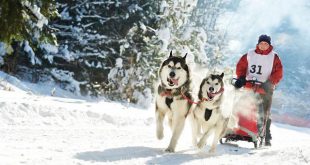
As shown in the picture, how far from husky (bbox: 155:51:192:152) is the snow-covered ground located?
16.0 inches

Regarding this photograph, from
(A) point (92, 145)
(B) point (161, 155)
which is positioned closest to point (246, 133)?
(B) point (161, 155)

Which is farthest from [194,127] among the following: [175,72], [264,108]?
[264,108]

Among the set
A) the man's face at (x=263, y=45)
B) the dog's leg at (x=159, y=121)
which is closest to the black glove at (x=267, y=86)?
the man's face at (x=263, y=45)

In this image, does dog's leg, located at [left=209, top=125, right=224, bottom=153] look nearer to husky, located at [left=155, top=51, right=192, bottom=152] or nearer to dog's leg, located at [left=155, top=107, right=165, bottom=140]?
Result: husky, located at [left=155, top=51, right=192, bottom=152]

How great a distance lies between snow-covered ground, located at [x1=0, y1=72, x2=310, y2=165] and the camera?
5.69 meters

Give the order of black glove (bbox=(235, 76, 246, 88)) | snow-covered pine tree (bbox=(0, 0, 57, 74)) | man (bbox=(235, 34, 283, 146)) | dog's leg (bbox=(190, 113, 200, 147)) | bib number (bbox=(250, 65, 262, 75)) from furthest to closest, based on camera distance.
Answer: bib number (bbox=(250, 65, 262, 75))
man (bbox=(235, 34, 283, 146))
black glove (bbox=(235, 76, 246, 88))
snow-covered pine tree (bbox=(0, 0, 57, 74))
dog's leg (bbox=(190, 113, 200, 147))

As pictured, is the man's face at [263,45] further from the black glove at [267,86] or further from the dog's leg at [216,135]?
the dog's leg at [216,135]

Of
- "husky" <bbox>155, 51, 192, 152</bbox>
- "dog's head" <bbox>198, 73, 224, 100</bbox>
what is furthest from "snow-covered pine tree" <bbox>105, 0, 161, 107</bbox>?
"husky" <bbox>155, 51, 192, 152</bbox>

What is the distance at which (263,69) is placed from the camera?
8.49 meters

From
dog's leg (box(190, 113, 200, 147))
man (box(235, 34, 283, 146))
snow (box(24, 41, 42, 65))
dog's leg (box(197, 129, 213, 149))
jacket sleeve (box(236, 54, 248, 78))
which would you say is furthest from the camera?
snow (box(24, 41, 42, 65))

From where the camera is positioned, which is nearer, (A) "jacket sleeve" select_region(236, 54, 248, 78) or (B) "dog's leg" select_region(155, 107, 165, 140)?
(B) "dog's leg" select_region(155, 107, 165, 140)

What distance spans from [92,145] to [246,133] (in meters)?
2.90

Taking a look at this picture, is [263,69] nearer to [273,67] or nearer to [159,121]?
[273,67]

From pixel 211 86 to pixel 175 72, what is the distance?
62cm
